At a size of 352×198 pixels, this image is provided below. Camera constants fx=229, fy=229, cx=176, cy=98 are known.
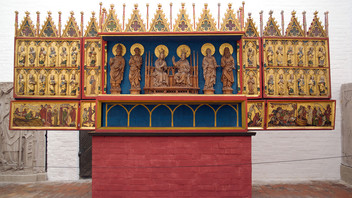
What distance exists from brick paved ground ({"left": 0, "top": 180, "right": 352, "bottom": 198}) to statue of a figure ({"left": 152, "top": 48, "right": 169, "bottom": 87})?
3922mm

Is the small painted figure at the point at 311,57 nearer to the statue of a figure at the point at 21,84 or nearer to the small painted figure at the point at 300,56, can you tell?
the small painted figure at the point at 300,56

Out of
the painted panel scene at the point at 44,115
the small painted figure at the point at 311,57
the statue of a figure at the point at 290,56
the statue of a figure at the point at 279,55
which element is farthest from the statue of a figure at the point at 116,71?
the small painted figure at the point at 311,57

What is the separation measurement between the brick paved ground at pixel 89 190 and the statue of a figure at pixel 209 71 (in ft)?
11.8

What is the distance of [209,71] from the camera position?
A: 620 cm

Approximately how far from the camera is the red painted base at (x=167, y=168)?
5762mm

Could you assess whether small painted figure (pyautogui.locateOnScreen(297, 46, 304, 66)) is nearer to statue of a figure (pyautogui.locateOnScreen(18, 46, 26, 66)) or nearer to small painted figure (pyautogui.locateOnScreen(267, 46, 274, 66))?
small painted figure (pyautogui.locateOnScreen(267, 46, 274, 66))

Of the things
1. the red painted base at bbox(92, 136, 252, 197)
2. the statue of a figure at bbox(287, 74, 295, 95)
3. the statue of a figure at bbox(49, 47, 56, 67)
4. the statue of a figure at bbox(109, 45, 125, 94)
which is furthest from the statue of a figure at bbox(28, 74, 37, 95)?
the statue of a figure at bbox(287, 74, 295, 95)

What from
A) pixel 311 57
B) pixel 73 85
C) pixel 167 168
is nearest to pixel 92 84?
pixel 73 85

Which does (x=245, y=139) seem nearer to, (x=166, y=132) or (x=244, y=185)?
(x=244, y=185)

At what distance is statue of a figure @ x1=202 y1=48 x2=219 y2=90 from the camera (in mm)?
6176

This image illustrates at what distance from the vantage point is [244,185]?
5801 mm

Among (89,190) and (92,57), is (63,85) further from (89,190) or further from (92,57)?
(89,190)

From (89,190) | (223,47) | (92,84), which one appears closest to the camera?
(92,84)

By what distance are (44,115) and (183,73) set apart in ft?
12.9
